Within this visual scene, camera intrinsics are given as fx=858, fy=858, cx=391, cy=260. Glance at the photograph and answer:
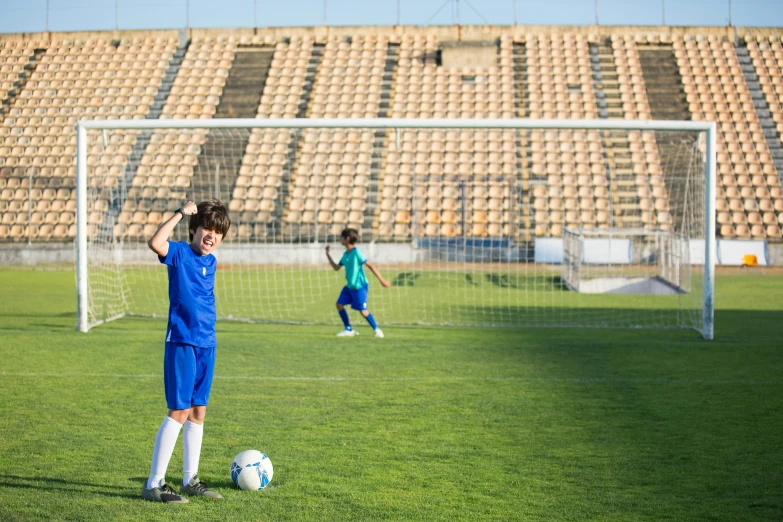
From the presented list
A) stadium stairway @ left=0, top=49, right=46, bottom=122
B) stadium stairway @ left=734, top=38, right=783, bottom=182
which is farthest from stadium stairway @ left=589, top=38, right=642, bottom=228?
stadium stairway @ left=0, top=49, right=46, bottom=122

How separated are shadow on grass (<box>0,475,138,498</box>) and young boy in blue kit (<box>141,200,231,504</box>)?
0.19 meters

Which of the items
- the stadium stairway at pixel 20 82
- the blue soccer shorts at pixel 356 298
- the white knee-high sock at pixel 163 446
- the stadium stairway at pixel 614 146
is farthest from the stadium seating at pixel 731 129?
the stadium stairway at pixel 20 82

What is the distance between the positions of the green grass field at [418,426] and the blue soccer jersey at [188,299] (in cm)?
85

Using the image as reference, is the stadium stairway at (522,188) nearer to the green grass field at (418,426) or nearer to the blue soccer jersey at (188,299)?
the green grass field at (418,426)

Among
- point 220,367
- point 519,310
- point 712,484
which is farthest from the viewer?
point 519,310

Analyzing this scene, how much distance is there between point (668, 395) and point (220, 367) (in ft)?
14.0

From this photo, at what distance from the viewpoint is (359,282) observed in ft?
34.8

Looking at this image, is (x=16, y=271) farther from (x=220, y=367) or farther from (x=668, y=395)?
(x=668, y=395)

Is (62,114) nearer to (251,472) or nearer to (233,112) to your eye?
(233,112)

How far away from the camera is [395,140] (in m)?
22.6

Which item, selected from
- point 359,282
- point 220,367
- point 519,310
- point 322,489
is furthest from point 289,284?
point 322,489

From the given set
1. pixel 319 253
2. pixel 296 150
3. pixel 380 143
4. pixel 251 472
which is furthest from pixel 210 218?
pixel 380 143

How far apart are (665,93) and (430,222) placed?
35.9 feet

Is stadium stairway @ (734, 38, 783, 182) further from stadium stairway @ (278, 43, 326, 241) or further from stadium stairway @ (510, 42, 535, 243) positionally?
stadium stairway @ (278, 43, 326, 241)
